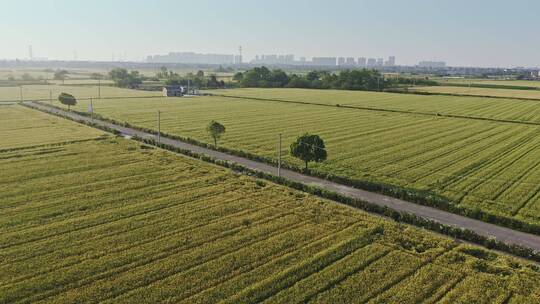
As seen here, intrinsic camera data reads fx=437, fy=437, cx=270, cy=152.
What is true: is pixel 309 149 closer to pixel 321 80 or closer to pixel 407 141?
pixel 407 141

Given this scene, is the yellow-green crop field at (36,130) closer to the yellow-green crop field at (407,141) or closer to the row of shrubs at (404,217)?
the yellow-green crop field at (407,141)

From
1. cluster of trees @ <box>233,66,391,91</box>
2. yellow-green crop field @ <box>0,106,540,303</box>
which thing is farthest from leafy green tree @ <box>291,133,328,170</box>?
cluster of trees @ <box>233,66,391,91</box>

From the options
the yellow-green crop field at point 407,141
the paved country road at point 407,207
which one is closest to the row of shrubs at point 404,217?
the paved country road at point 407,207

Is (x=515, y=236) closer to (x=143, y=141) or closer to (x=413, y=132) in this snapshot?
(x=413, y=132)

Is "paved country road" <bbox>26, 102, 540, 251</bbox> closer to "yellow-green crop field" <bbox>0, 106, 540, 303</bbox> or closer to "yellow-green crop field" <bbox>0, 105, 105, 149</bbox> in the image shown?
"yellow-green crop field" <bbox>0, 106, 540, 303</bbox>

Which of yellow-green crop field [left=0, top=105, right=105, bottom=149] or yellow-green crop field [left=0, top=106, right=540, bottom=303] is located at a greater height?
yellow-green crop field [left=0, top=105, right=105, bottom=149]

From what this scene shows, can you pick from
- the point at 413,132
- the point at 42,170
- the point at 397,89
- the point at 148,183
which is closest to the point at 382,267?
the point at 148,183

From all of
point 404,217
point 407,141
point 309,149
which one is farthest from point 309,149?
point 407,141
